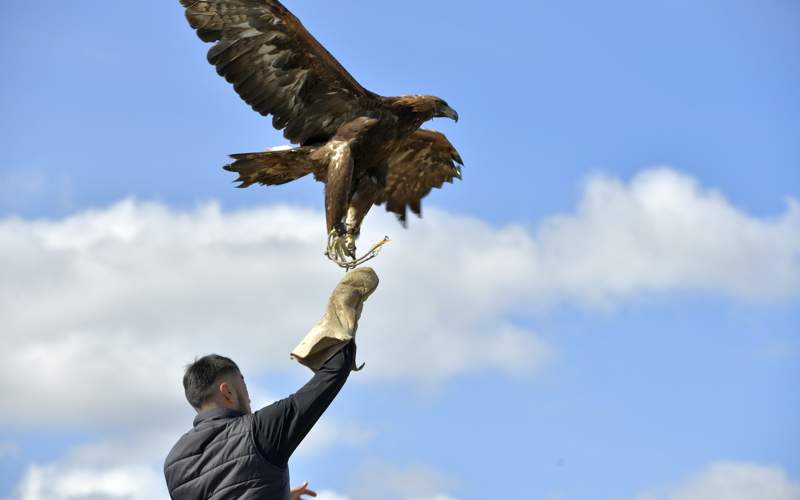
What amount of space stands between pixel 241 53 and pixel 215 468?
2.56 meters

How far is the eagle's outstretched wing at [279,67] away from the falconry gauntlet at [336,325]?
5.26 feet

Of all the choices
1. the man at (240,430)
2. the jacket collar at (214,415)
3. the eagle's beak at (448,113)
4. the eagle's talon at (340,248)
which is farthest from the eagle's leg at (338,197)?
the jacket collar at (214,415)

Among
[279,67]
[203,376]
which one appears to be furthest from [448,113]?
[203,376]

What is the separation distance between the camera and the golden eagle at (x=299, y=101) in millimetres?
4930

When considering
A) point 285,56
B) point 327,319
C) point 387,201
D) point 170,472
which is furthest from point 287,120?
point 170,472

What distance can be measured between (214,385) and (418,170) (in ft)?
9.68

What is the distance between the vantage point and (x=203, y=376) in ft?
10.9

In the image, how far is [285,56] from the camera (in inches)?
200

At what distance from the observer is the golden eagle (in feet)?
16.2

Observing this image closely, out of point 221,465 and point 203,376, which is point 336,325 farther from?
point 221,465

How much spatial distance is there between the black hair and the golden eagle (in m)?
1.59

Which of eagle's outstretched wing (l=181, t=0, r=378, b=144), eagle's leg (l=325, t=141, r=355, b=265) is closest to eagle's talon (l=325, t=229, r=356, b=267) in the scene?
eagle's leg (l=325, t=141, r=355, b=265)

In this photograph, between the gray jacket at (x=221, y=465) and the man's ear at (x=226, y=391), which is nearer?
the gray jacket at (x=221, y=465)

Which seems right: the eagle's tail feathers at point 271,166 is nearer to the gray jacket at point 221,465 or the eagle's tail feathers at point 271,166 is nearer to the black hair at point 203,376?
the black hair at point 203,376
